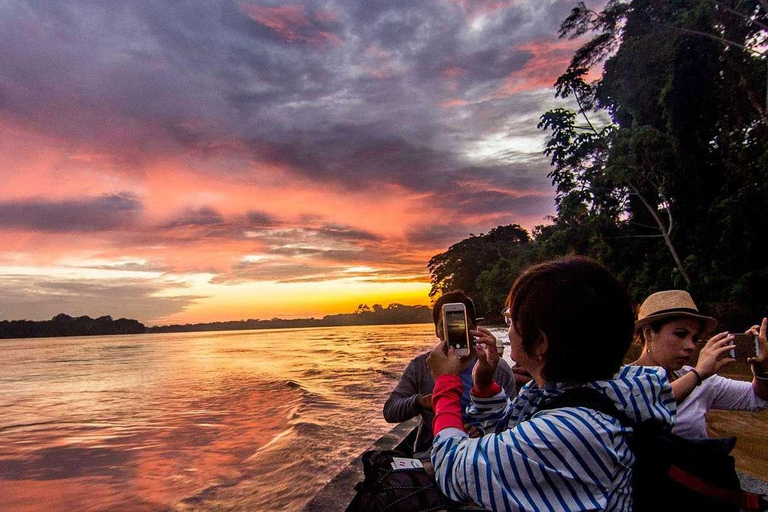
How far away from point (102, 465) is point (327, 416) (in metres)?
4.49

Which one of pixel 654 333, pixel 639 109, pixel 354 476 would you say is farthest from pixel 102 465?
pixel 639 109

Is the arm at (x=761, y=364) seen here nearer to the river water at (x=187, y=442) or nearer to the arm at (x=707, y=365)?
the arm at (x=707, y=365)

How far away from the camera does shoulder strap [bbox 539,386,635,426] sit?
1231 millimetres

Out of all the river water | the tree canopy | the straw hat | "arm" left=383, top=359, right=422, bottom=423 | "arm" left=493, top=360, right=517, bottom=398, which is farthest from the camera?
the tree canopy

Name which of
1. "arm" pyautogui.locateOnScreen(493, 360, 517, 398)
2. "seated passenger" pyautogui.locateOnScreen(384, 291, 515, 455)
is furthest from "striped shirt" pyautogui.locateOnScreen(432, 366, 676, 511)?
"arm" pyautogui.locateOnScreen(493, 360, 517, 398)

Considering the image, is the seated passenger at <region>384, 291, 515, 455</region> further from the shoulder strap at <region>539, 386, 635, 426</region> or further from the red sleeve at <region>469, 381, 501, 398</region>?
the shoulder strap at <region>539, 386, 635, 426</region>

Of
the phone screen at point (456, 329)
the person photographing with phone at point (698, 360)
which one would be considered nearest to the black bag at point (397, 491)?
the phone screen at point (456, 329)

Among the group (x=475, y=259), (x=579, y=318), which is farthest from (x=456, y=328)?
(x=475, y=259)

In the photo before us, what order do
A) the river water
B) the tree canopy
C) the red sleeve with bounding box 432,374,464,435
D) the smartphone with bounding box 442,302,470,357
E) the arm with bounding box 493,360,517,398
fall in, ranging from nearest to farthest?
the red sleeve with bounding box 432,374,464,435, the smartphone with bounding box 442,302,470,357, the arm with bounding box 493,360,517,398, the river water, the tree canopy

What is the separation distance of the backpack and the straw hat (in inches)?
70.4

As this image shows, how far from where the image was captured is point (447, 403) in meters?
1.45

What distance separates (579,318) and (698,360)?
1552 millimetres

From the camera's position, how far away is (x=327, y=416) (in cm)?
1142

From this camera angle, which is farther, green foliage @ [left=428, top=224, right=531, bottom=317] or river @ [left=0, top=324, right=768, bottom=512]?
green foliage @ [left=428, top=224, right=531, bottom=317]
